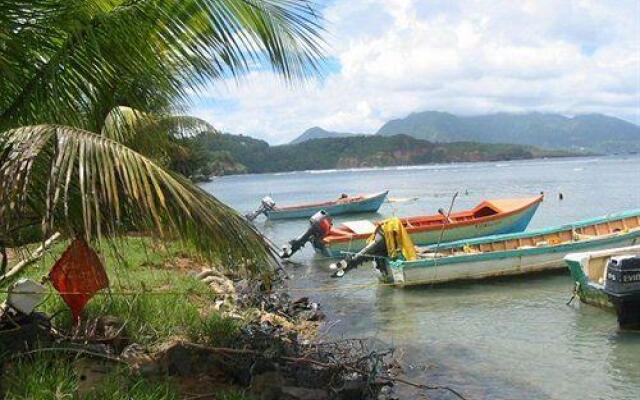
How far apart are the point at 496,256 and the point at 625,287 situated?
4.98 metres

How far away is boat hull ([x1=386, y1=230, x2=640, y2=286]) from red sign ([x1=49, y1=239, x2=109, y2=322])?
9.57 meters

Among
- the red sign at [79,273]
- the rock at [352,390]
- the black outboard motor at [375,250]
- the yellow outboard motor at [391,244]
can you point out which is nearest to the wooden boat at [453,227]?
the black outboard motor at [375,250]

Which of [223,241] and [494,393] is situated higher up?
[223,241]

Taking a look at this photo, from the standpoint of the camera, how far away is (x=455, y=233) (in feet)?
63.8

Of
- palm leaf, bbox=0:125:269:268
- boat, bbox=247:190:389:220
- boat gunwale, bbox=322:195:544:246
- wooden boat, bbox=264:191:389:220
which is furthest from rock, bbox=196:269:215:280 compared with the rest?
wooden boat, bbox=264:191:389:220

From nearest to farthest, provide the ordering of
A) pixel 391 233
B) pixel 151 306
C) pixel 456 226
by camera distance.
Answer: pixel 151 306 → pixel 391 233 → pixel 456 226

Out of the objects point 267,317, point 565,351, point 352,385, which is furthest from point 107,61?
point 565,351

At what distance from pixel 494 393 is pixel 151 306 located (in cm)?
424

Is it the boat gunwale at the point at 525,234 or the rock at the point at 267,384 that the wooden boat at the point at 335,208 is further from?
the rock at the point at 267,384

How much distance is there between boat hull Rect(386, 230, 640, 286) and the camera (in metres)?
14.4

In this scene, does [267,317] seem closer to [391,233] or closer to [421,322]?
[421,322]

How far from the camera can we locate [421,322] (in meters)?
11.8

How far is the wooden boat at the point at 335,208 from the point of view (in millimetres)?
35125

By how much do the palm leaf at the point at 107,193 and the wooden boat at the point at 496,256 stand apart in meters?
10.5
